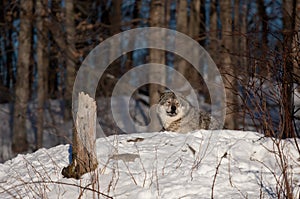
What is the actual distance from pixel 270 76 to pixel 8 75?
66.7 ft

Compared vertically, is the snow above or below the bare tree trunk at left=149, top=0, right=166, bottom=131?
below

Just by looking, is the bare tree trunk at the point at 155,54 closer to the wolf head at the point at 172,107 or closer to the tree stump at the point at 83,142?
the wolf head at the point at 172,107

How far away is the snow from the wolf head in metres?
1.25

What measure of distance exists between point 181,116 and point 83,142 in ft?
9.84

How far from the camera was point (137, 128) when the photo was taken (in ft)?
51.2

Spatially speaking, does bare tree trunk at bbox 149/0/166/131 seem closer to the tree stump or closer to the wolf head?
the wolf head

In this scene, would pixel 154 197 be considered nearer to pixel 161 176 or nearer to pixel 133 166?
pixel 161 176

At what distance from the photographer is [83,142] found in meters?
5.38

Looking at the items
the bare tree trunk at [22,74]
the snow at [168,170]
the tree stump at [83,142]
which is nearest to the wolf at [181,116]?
the snow at [168,170]

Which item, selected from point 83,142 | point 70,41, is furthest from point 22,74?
point 83,142

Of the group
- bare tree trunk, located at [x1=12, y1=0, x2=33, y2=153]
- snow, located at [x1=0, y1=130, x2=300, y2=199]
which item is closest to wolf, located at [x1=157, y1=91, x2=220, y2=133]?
snow, located at [x1=0, y1=130, x2=300, y2=199]

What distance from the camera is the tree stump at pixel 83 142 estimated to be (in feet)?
17.6

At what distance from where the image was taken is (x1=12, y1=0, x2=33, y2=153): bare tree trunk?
14.0m

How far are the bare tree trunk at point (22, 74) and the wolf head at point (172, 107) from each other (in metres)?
7.28
